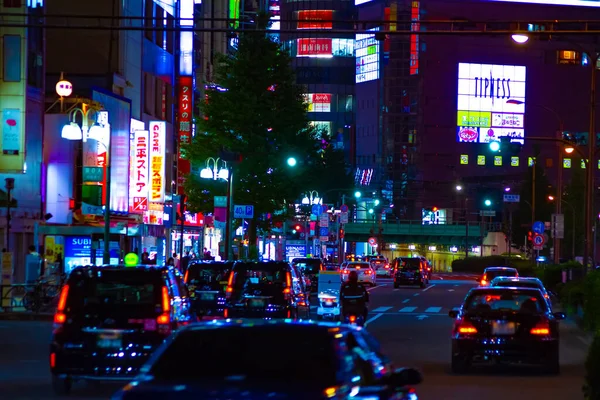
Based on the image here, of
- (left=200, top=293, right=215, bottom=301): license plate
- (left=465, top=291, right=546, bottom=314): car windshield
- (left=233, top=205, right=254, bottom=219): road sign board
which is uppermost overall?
(left=233, top=205, right=254, bottom=219): road sign board

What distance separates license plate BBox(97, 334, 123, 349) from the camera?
51.5 ft

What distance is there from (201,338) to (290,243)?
80553mm

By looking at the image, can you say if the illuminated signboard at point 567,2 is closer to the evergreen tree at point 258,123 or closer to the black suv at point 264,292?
the evergreen tree at point 258,123

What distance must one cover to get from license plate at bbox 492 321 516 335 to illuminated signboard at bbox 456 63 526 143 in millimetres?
109605

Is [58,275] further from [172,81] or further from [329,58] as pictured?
[329,58]

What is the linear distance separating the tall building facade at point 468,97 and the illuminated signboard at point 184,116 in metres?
61.0

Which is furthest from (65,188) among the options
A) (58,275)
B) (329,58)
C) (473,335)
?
(329,58)

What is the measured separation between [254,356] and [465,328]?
38.9 feet

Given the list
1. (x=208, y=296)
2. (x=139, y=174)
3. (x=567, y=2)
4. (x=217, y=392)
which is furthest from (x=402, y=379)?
(x=567, y=2)

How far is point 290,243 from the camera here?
3497 inches

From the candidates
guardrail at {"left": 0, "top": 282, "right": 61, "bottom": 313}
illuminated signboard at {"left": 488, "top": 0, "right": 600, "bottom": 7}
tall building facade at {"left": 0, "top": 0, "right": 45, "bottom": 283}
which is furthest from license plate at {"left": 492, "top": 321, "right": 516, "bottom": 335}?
illuminated signboard at {"left": 488, "top": 0, "right": 600, "bottom": 7}

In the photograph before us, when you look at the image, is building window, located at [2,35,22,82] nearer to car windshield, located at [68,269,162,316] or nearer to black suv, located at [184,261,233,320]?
black suv, located at [184,261,233,320]

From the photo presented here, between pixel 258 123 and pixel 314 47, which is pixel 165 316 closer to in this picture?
pixel 258 123

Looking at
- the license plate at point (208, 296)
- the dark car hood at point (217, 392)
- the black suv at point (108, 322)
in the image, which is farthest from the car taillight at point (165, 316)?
the license plate at point (208, 296)
